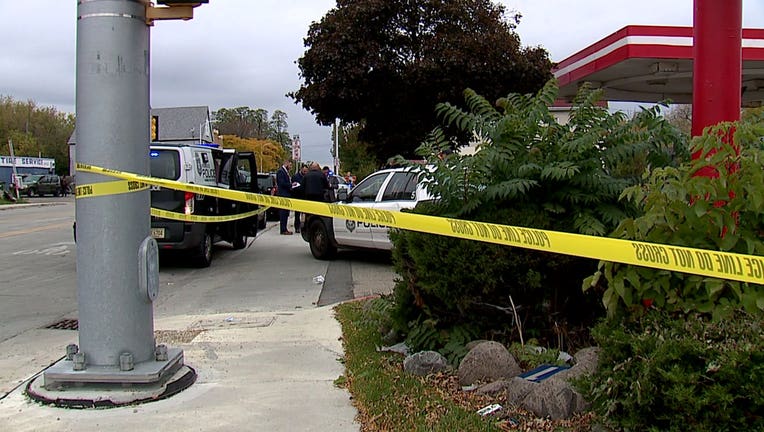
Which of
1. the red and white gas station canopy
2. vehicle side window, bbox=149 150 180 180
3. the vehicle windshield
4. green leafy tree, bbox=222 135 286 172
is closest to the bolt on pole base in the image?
vehicle side window, bbox=149 150 180 180

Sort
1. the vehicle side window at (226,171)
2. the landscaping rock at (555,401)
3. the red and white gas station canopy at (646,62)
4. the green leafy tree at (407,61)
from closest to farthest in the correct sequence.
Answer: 1. the landscaping rock at (555,401)
2. the red and white gas station canopy at (646,62)
3. the vehicle side window at (226,171)
4. the green leafy tree at (407,61)

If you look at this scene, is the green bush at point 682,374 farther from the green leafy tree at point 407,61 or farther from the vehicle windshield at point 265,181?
the vehicle windshield at point 265,181

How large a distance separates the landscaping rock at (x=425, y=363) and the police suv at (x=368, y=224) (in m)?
5.59

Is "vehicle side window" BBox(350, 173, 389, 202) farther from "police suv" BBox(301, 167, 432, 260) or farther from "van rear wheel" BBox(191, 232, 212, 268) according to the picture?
"van rear wheel" BBox(191, 232, 212, 268)

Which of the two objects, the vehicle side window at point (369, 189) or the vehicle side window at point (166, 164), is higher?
the vehicle side window at point (166, 164)

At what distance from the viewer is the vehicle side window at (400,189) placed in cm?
1109

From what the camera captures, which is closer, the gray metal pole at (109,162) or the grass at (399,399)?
the grass at (399,399)

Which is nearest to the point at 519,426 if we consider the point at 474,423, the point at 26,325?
the point at 474,423

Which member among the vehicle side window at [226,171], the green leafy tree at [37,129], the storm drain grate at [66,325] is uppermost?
the green leafy tree at [37,129]

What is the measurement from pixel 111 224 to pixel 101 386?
108 centimetres

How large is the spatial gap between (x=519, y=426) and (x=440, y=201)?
2095 mm

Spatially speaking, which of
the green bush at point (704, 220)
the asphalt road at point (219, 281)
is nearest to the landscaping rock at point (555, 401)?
the green bush at point (704, 220)

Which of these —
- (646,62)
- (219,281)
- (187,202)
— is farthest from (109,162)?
(646,62)

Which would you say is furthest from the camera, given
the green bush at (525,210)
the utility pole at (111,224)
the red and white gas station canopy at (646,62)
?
the red and white gas station canopy at (646,62)
